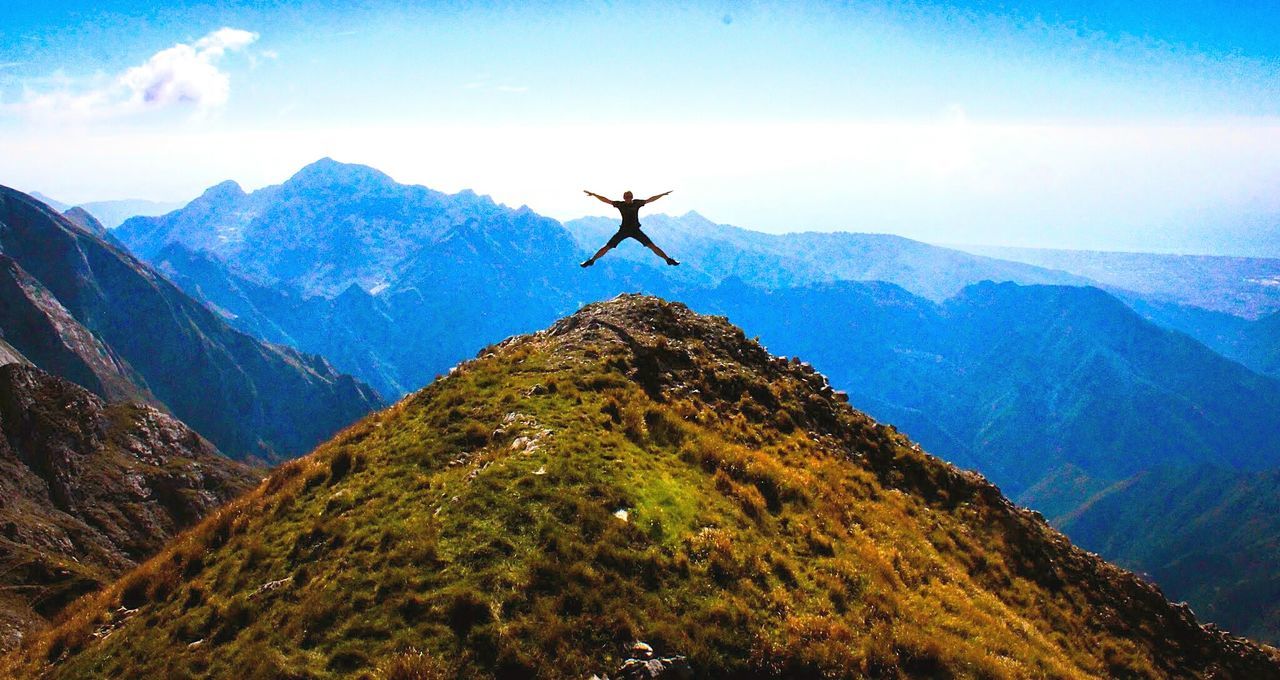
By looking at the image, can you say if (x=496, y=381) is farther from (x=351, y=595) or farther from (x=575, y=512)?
(x=351, y=595)

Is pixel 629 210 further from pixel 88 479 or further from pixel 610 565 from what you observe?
pixel 88 479

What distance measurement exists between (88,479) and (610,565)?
106 meters

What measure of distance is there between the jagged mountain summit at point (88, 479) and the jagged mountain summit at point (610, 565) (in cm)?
4022

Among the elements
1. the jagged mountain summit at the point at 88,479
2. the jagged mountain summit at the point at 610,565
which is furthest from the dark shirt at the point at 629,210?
the jagged mountain summit at the point at 88,479

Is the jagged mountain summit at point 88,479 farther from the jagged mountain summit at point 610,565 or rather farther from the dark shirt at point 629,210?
the dark shirt at point 629,210

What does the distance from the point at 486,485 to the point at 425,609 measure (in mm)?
4795

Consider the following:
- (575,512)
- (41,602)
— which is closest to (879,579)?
(575,512)

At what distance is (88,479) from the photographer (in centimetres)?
8869

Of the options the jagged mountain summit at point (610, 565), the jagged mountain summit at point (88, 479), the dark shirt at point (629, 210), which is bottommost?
the jagged mountain summit at point (88, 479)

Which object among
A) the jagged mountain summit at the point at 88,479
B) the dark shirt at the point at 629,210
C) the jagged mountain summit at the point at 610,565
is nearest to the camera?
the jagged mountain summit at the point at 610,565

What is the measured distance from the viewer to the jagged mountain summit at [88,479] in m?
67.1

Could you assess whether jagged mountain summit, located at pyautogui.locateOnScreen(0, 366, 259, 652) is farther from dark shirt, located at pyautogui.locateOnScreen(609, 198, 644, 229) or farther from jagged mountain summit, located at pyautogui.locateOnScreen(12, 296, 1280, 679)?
dark shirt, located at pyautogui.locateOnScreen(609, 198, 644, 229)

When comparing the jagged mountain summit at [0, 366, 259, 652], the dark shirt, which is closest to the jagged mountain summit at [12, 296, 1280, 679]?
the dark shirt

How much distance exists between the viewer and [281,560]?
17516 millimetres
